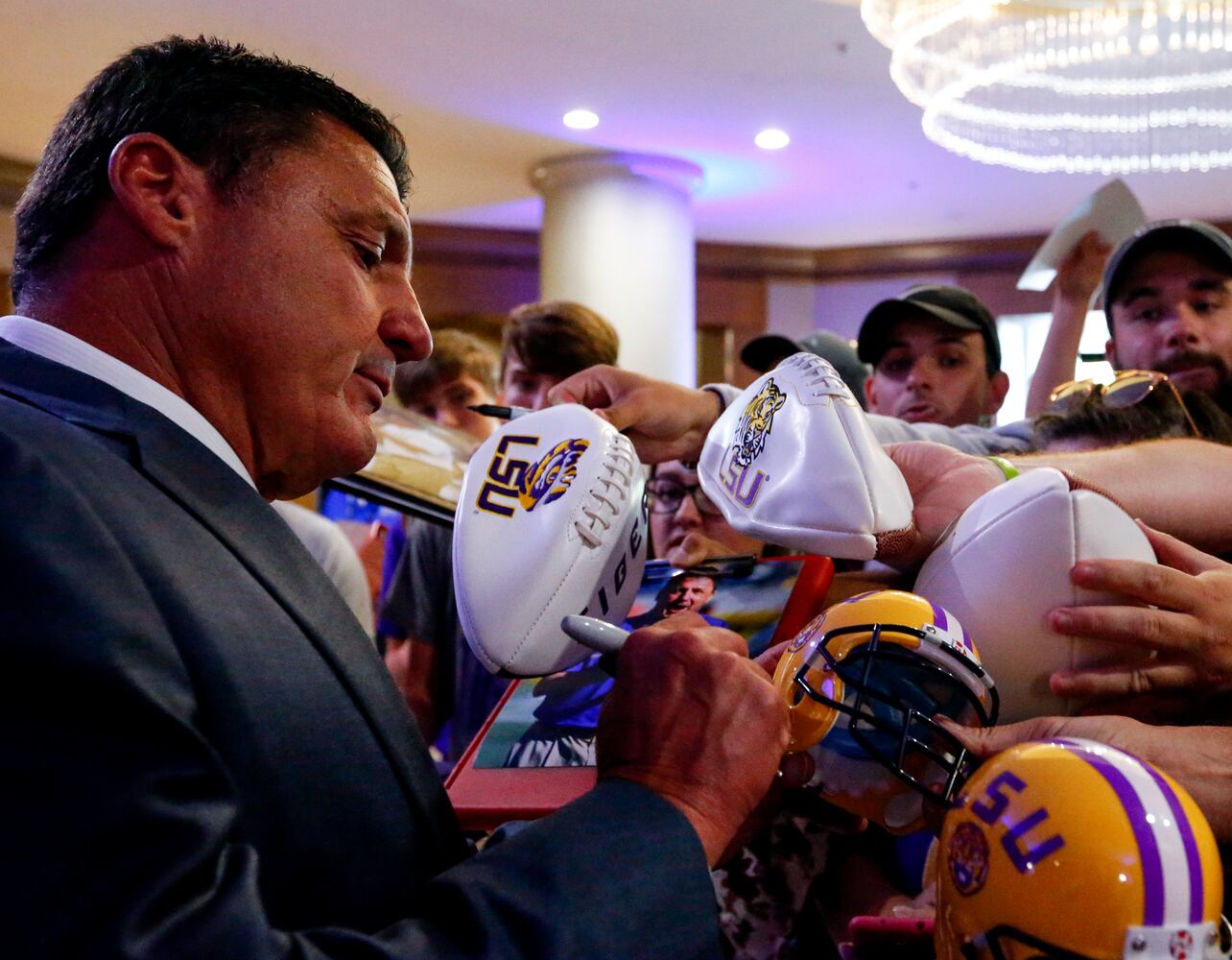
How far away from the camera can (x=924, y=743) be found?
79 cm

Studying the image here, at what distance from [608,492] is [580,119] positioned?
4874mm

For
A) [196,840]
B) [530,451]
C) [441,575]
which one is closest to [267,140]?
[530,451]

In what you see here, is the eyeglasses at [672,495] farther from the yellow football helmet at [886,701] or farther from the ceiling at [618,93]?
the ceiling at [618,93]

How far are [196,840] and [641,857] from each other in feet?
0.88

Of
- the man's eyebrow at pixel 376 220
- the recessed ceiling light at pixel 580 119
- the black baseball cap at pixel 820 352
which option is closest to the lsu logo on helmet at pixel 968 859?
the man's eyebrow at pixel 376 220

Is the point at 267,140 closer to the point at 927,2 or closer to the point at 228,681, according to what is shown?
the point at 228,681

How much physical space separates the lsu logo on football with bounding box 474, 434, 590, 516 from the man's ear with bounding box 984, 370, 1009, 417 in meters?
2.01

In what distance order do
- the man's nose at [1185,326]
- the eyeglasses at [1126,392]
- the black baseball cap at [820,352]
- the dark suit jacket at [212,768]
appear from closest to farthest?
1. the dark suit jacket at [212,768]
2. the eyeglasses at [1126,392]
3. the man's nose at [1185,326]
4. the black baseball cap at [820,352]

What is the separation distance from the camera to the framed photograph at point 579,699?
969 mm

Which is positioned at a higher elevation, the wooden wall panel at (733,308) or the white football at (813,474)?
the wooden wall panel at (733,308)

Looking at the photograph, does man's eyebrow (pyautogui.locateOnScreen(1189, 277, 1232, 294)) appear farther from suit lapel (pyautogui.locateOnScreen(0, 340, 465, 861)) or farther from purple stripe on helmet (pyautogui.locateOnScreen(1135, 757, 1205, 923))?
suit lapel (pyautogui.locateOnScreen(0, 340, 465, 861))

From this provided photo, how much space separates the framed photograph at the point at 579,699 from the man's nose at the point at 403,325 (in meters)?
0.34

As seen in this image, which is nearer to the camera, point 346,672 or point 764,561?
point 346,672

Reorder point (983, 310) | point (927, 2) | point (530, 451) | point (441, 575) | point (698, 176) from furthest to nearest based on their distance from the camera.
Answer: point (698, 176) < point (927, 2) < point (983, 310) < point (441, 575) < point (530, 451)
